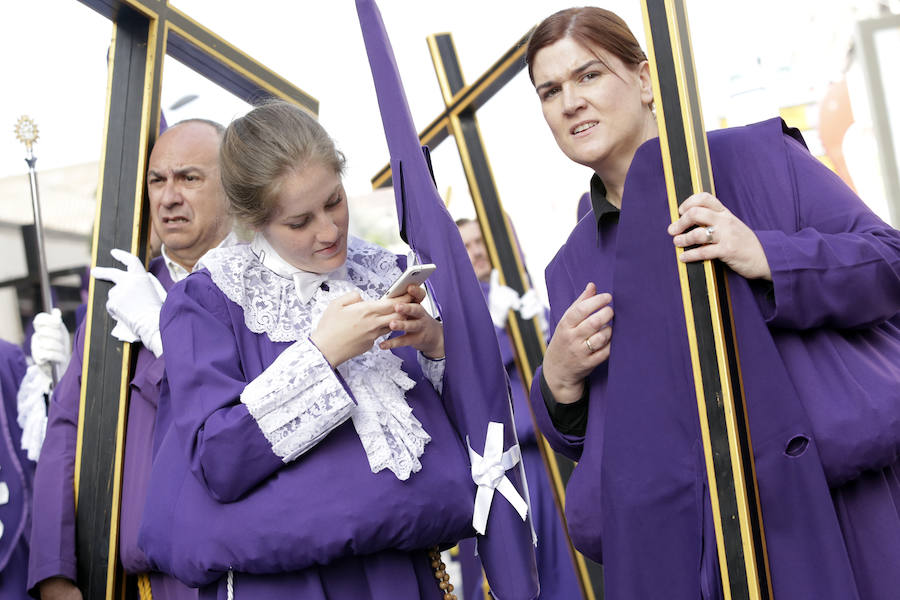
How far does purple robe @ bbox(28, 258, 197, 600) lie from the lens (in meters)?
2.24

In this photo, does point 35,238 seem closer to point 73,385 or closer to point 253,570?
point 73,385

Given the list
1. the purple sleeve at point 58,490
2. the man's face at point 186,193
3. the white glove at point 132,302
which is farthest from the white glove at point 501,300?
the purple sleeve at point 58,490

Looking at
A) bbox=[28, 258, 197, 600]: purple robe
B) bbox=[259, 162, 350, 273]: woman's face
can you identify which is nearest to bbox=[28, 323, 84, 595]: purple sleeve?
bbox=[28, 258, 197, 600]: purple robe

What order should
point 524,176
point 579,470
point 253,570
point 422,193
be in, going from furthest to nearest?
point 524,176, point 422,193, point 579,470, point 253,570

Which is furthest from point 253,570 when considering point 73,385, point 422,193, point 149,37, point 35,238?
point 35,238

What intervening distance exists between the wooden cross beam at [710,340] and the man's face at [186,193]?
1.39 meters

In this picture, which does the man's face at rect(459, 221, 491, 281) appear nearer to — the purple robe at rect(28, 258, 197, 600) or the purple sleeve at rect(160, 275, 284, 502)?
the purple robe at rect(28, 258, 197, 600)

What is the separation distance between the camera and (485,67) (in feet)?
11.5

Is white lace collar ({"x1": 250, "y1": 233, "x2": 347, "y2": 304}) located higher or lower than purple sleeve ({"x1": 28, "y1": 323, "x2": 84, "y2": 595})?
higher

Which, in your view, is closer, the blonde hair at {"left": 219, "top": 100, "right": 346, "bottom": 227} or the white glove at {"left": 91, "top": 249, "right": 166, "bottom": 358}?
the blonde hair at {"left": 219, "top": 100, "right": 346, "bottom": 227}

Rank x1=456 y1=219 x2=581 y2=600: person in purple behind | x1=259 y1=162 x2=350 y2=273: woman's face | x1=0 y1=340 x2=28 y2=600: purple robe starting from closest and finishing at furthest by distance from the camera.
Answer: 1. x1=259 y1=162 x2=350 y2=273: woman's face
2. x1=0 y1=340 x2=28 y2=600: purple robe
3. x1=456 y1=219 x2=581 y2=600: person in purple behind

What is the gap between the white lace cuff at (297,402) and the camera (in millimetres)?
1562

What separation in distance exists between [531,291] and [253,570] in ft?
7.86

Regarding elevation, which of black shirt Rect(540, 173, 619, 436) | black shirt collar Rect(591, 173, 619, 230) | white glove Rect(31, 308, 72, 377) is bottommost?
black shirt Rect(540, 173, 619, 436)
